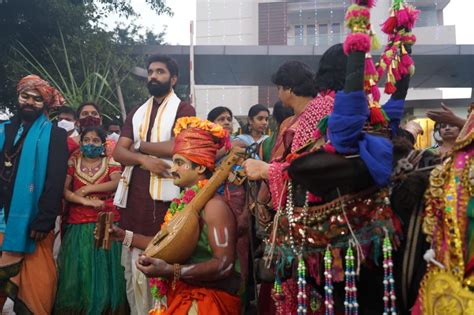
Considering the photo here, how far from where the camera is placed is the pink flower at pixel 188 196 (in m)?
3.11

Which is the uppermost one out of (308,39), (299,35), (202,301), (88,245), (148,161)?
(299,35)

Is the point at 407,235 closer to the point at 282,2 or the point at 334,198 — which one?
the point at 334,198

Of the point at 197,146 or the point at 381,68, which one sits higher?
the point at 381,68

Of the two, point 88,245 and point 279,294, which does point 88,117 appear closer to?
point 88,245

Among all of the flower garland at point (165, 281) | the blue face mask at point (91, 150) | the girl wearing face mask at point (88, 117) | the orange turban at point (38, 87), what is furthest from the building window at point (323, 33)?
the flower garland at point (165, 281)

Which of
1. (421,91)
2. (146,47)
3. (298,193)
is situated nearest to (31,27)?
(146,47)

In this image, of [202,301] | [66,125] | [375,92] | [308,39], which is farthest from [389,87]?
[308,39]

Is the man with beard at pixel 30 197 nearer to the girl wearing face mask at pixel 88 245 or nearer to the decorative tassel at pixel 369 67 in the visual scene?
the girl wearing face mask at pixel 88 245

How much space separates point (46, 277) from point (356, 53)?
11.3ft

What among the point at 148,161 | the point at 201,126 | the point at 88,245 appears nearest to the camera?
the point at 201,126

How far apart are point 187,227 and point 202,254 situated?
0.77ft

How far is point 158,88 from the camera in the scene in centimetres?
423

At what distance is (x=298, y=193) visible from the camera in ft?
7.54

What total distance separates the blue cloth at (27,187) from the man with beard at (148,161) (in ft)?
2.49
